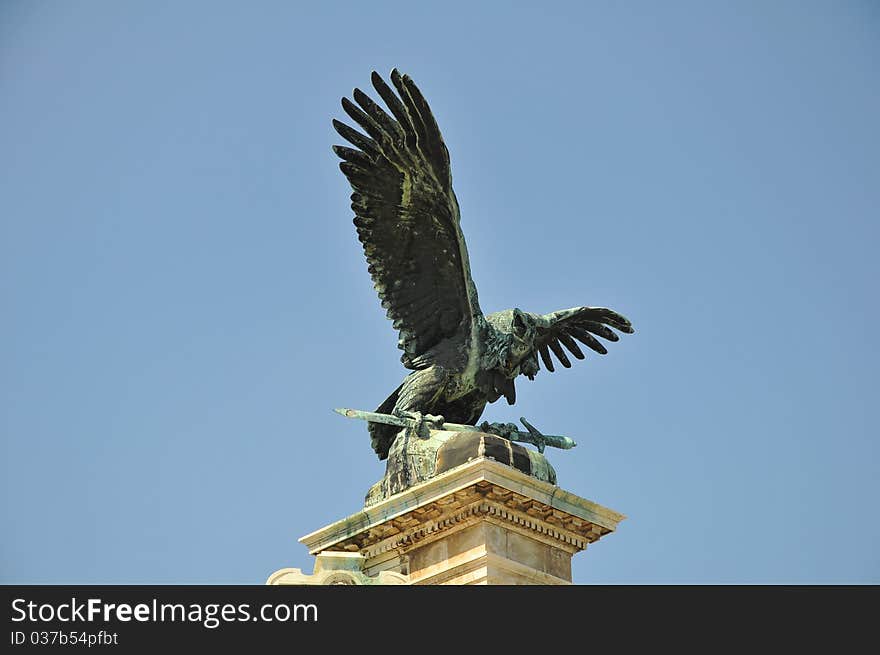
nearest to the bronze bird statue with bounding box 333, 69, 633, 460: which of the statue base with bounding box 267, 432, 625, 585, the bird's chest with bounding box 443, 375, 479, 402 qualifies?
the bird's chest with bounding box 443, 375, 479, 402

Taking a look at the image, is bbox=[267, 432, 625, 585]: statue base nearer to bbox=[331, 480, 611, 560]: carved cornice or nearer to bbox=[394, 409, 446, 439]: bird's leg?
bbox=[331, 480, 611, 560]: carved cornice

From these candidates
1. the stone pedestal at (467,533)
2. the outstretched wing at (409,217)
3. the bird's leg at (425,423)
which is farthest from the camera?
the outstretched wing at (409,217)

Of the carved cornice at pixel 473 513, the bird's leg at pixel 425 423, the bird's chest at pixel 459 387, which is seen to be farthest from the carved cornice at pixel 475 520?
the bird's chest at pixel 459 387

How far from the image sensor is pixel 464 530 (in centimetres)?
1841

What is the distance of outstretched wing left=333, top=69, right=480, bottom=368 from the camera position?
1978cm

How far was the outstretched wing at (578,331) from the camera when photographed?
21.4m

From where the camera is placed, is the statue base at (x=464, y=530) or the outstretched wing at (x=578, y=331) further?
the outstretched wing at (x=578, y=331)

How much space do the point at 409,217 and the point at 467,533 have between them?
3.43m

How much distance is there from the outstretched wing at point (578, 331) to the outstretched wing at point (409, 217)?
1.51 meters

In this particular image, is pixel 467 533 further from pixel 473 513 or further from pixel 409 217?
pixel 409 217

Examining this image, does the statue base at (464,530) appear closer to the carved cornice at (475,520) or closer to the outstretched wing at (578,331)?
the carved cornice at (475,520)
